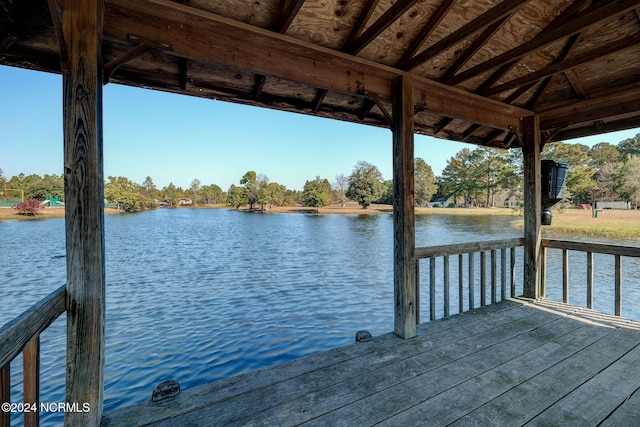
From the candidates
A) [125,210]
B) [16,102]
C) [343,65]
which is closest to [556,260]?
[343,65]

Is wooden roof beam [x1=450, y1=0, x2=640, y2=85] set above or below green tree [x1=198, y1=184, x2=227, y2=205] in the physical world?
below

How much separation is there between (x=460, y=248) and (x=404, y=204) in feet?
3.23

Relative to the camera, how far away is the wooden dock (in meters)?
1.50

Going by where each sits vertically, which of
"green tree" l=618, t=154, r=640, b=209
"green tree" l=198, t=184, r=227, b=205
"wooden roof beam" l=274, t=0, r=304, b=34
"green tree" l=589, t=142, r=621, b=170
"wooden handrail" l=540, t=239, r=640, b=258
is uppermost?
"green tree" l=589, t=142, r=621, b=170

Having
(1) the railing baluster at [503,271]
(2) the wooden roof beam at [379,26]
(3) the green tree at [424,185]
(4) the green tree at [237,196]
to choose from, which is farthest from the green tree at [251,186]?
(2) the wooden roof beam at [379,26]

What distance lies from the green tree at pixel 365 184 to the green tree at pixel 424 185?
6.26 meters

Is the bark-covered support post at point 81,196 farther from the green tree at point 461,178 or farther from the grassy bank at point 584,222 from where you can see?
the green tree at point 461,178

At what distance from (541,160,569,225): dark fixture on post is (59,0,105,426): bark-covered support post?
14.4 ft

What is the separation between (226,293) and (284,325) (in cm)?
286

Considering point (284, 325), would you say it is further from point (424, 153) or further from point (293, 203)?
point (293, 203)

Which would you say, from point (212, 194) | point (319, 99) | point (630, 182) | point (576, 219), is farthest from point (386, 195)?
point (319, 99)

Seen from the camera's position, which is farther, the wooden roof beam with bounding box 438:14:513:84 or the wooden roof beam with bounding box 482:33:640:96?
the wooden roof beam with bounding box 438:14:513:84

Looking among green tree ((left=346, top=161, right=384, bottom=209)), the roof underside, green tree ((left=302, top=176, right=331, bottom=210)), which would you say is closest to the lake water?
the roof underside

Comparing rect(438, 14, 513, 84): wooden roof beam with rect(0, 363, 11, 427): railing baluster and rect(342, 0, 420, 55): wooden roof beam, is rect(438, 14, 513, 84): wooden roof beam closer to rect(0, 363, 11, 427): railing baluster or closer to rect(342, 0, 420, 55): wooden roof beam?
rect(342, 0, 420, 55): wooden roof beam
